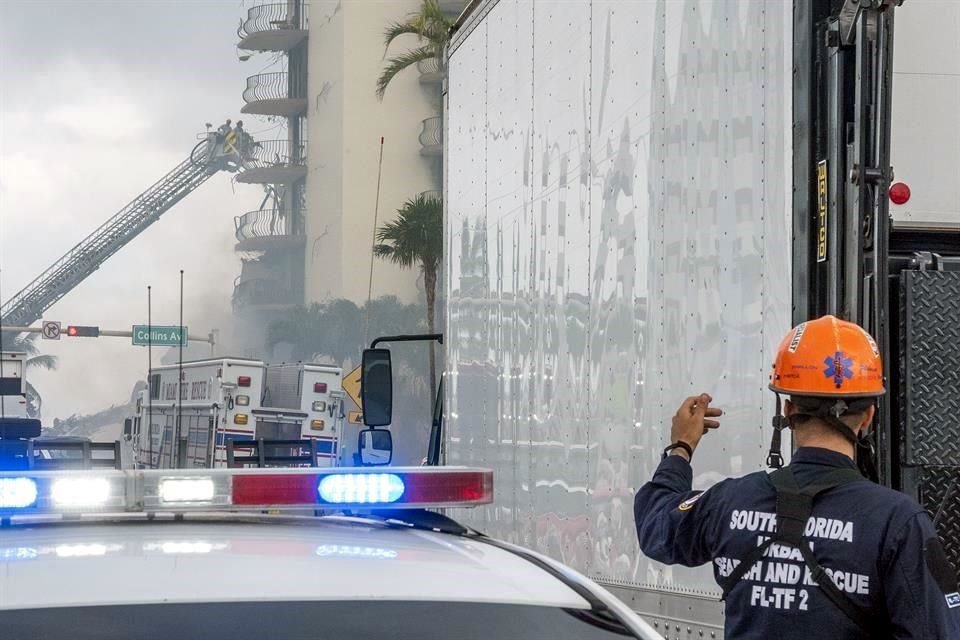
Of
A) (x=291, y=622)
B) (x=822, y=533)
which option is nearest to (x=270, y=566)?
(x=291, y=622)

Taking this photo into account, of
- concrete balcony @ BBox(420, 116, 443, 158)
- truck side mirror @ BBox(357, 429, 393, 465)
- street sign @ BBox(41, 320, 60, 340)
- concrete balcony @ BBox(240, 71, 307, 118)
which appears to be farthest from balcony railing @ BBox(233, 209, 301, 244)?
truck side mirror @ BBox(357, 429, 393, 465)

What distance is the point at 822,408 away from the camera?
3430mm

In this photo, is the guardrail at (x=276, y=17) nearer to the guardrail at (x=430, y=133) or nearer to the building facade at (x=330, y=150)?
the building facade at (x=330, y=150)

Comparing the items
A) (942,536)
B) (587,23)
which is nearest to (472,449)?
(587,23)

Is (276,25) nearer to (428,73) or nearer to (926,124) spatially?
(428,73)

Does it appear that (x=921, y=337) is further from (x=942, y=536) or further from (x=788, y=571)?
(x=788, y=571)

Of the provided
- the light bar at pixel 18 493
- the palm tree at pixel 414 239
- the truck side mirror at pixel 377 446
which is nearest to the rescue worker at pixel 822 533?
the light bar at pixel 18 493

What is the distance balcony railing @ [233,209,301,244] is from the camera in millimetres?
76750

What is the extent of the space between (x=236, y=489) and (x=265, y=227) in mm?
76464

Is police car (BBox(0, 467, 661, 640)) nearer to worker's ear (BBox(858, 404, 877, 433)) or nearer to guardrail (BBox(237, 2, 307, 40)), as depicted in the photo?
worker's ear (BBox(858, 404, 877, 433))

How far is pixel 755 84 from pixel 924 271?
2.48 ft

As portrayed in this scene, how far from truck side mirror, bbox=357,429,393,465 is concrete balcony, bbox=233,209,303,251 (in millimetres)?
67764

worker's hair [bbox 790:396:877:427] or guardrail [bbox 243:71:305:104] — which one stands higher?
guardrail [bbox 243:71:305:104]

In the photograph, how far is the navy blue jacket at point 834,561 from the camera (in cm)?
313
